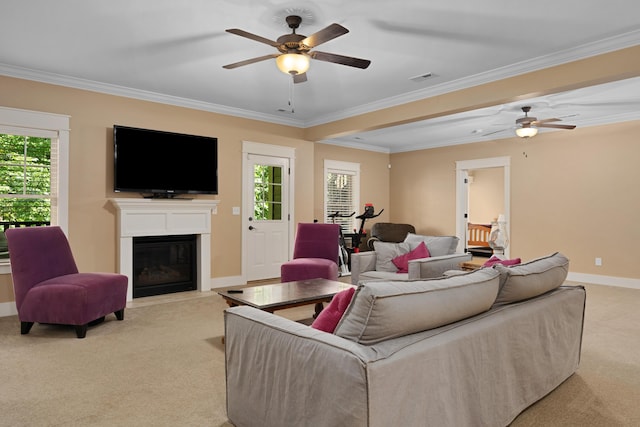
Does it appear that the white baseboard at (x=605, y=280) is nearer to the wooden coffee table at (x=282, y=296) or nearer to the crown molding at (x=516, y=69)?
the crown molding at (x=516, y=69)

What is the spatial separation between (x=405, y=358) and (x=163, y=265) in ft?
15.2

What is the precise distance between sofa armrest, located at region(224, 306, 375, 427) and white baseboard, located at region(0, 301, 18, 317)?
12.1 ft

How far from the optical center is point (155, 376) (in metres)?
2.78

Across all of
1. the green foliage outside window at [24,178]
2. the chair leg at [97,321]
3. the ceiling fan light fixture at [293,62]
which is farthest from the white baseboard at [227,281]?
the ceiling fan light fixture at [293,62]

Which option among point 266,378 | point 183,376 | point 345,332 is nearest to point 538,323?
point 345,332

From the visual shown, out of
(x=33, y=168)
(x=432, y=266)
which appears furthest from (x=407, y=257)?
(x=33, y=168)

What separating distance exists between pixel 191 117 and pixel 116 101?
0.98 metres

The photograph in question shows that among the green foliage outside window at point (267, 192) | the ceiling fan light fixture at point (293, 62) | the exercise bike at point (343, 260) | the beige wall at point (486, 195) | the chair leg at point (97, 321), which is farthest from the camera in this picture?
the beige wall at point (486, 195)

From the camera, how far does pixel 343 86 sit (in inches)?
196

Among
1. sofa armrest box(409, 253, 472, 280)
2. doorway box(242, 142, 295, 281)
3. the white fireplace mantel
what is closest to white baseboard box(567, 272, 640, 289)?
sofa armrest box(409, 253, 472, 280)

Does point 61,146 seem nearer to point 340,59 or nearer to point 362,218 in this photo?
point 340,59

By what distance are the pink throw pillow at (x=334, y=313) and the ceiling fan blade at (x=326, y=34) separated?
1.80 m

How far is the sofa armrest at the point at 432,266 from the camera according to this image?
13.5ft

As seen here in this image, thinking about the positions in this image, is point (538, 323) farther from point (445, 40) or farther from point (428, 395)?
point (445, 40)
